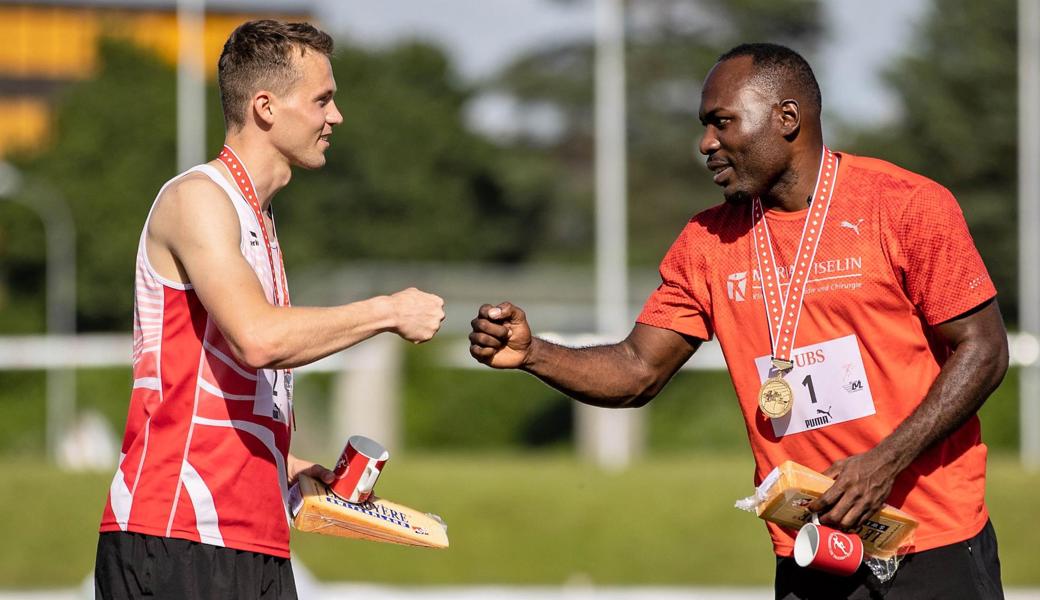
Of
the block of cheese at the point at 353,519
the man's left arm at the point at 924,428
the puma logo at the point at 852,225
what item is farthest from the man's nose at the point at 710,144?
the block of cheese at the point at 353,519

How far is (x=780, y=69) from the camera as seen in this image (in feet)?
15.9

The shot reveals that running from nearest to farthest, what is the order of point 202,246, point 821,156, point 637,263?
point 202,246
point 821,156
point 637,263

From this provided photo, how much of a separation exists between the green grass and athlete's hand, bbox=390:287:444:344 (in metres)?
9.73

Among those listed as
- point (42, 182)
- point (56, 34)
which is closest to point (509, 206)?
point (42, 182)

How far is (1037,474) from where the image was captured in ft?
50.1

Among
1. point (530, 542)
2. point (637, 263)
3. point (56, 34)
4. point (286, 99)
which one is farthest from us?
point (56, 34)

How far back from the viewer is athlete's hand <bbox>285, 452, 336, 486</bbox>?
15.4ft

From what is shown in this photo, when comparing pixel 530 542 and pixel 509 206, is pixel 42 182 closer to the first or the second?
pixel 509 206

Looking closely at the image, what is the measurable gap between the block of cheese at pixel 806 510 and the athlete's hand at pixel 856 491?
0.08 ft

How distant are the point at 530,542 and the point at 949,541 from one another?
33.2 feet

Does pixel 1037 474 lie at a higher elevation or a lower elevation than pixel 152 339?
lower

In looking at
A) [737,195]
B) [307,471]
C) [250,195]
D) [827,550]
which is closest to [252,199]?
[250,195]

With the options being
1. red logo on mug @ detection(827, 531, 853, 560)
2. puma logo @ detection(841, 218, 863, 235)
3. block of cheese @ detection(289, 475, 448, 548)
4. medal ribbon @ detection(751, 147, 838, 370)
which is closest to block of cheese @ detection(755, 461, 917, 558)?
red logo on mug @ detection(827, 531, 853, 560)

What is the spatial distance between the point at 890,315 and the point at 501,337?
1280mm
